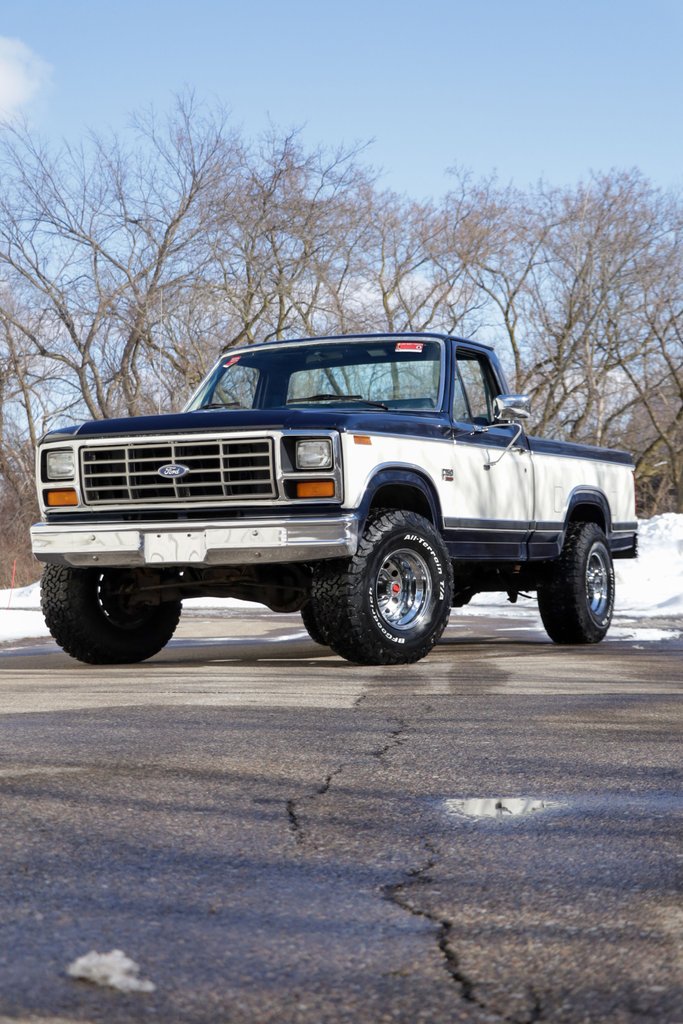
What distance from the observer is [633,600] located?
19.6m

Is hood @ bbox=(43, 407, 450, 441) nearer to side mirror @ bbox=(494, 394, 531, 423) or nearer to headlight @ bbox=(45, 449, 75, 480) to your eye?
headlight @ bbox=(45, 449, 75, 480)

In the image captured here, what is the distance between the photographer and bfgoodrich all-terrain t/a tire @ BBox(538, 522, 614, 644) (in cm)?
1142

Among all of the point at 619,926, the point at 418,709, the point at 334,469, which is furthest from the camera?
the point at 334,469

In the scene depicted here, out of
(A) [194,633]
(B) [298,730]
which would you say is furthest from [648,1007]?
(A) [194,633]

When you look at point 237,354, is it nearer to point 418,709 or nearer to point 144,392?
point 418,709

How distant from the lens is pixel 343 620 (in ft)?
29.2

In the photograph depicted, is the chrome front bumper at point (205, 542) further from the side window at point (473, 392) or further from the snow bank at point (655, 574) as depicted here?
the snow bank at point (655, 574)

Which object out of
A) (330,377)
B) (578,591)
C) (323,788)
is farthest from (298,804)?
(578,591)

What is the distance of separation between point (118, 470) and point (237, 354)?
199cm

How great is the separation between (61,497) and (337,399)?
207cm

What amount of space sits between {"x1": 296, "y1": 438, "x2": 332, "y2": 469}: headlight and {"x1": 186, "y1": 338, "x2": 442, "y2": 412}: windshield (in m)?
→ 1.14

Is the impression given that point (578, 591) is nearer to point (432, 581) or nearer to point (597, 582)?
point (597, 582)

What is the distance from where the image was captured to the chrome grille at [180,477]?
905 cm

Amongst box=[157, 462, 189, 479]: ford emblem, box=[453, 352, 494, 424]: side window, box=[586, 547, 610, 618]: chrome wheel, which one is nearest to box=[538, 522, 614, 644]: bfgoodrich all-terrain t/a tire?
box=[586, 547, 610, 618]: chrome wheel
